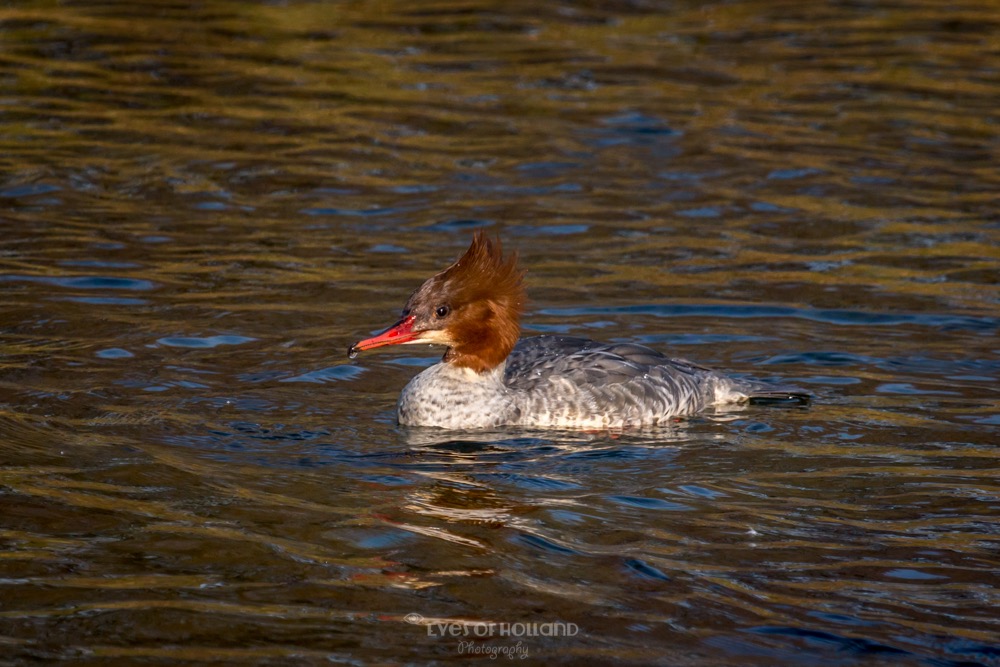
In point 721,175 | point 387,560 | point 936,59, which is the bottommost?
point 387,560

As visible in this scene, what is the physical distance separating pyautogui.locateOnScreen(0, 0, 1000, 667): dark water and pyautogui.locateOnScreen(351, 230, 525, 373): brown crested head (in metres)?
0.58

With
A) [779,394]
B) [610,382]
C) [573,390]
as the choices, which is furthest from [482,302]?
[779,394]

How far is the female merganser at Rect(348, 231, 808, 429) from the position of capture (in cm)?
886

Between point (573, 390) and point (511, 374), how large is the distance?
0.49 m

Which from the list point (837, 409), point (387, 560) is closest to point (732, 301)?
point (837, 409)

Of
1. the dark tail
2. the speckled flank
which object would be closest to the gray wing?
the speckled flank

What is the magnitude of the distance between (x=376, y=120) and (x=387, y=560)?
10.1m

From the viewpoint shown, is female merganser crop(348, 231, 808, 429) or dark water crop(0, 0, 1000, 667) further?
female merganser crop(348, 231, 808, 429)

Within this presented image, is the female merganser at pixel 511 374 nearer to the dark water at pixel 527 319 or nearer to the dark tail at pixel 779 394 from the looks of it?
the dark tail at pixel 779 394

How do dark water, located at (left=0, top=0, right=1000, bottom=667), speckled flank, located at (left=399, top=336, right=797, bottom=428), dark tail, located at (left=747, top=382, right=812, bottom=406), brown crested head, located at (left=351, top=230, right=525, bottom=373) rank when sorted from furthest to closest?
dark tail, located at (left=747, top=382, right=812, bottom=406) → speckled flank, located at (left=399, top=336, right=797, bottom=428) → brown crested head, located at (left=351, top=230, right=525, bottom=373) → dark water, located at (left=0, top=0, right=1000, bottom=667)

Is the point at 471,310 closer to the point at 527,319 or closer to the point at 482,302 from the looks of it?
the point at 482,302

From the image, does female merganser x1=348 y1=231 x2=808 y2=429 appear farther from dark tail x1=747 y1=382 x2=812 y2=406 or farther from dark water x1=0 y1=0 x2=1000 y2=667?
dark water x1=0 y1=0 x2=1000 y2=667

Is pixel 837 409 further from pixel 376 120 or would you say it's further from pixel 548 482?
pixel 376 120

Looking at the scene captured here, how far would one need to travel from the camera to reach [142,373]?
936 cm
